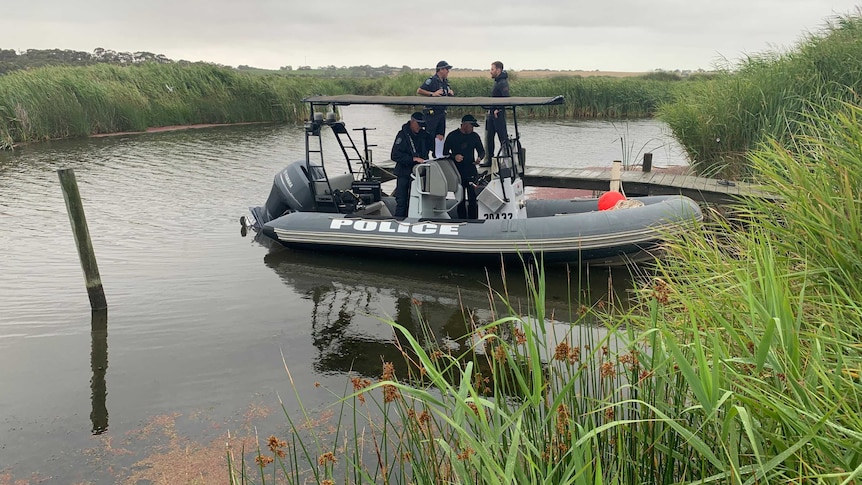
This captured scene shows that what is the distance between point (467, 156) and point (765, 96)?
165 inches

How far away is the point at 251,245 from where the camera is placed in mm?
8516

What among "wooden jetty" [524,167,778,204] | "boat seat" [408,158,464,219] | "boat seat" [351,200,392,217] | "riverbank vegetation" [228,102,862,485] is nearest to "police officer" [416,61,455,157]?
"boat seat" [408,158,464,219]

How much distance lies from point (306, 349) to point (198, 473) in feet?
5.57

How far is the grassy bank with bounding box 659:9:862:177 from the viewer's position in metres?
7.61

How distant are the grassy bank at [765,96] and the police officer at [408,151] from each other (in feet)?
12.5

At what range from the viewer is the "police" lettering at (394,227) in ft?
22.8

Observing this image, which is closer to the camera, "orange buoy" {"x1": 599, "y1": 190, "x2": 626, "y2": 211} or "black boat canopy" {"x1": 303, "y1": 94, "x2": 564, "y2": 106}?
"black boat canopy" {"x1": 303, "y1": 94, "x2": 564, "y2": 106}

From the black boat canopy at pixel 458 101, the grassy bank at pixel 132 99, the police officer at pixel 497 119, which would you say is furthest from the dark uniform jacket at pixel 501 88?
the grassy bank at pixel 132 99

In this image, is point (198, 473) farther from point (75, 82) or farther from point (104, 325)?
point (75, 82)

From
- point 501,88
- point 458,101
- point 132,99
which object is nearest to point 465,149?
point 458,101

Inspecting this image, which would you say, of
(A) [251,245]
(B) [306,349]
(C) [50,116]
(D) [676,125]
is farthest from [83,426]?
(C) [50,116]

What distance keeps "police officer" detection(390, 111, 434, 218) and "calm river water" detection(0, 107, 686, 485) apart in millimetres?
853

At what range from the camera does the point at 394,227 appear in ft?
23.5

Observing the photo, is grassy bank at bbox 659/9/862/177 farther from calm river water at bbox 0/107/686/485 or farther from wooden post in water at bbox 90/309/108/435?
wooden post in water at bbox 90/309/108/435
